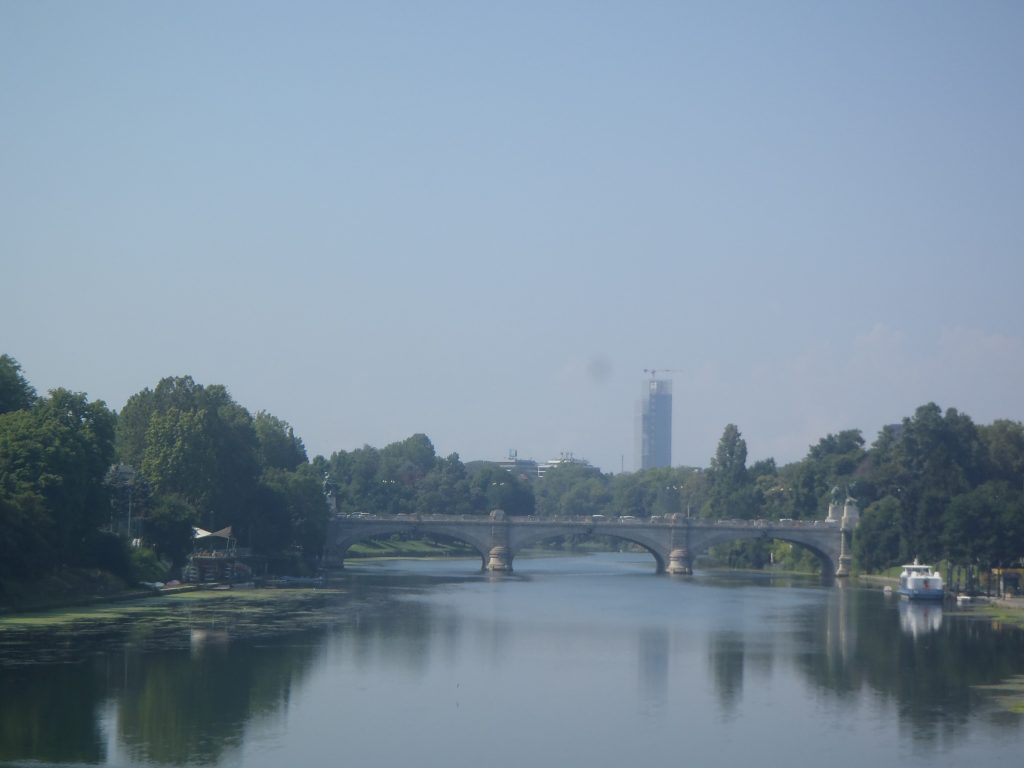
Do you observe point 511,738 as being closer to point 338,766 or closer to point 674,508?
point 338,766

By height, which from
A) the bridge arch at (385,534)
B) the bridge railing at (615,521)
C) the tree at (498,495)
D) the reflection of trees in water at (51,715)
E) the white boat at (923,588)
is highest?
the tree at (498,495)

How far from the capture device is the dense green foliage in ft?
194

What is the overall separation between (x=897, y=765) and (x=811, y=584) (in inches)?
2732

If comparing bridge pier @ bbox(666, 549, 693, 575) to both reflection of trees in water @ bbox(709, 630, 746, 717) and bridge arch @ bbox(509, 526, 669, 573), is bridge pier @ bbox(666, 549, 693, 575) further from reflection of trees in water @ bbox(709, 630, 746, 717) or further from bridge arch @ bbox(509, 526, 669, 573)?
reflection of trees in water @ bbox(709, 630, 746, 717)

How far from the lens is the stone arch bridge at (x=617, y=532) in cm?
10988

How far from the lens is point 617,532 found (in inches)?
4429

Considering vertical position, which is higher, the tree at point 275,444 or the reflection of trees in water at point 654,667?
the tree at point 275,444

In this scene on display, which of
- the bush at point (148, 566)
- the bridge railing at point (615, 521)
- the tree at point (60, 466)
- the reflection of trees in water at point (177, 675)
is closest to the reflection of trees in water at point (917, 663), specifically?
the reflection of trees in water at point (177, 675)

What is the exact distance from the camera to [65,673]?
129ft

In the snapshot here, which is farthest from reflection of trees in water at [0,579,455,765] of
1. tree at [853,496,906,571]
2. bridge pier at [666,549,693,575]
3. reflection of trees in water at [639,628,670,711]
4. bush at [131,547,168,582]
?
bridge pier at [666,549,693,575]

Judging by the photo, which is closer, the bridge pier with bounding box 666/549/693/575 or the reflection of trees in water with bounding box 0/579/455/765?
the reflection of trees in water with bounding box 0/579/455/765

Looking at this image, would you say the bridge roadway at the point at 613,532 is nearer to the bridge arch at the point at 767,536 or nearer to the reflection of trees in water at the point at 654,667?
the bridge arch at the point at 767,536

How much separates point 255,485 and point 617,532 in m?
33.0

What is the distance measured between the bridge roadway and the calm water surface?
4005 cm
